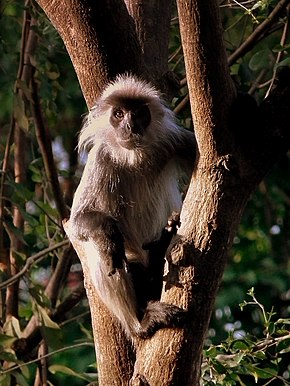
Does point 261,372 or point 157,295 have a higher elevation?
point 157,295

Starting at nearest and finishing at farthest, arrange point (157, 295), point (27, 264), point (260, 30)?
point (157, 295), point (260, 30), point (27, 264)

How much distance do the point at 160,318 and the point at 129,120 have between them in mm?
1374

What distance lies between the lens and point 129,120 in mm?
4562

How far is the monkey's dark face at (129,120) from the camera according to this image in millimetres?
4504

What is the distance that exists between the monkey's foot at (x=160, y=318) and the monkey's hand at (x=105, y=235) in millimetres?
278

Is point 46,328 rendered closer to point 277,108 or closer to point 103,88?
point 103,88

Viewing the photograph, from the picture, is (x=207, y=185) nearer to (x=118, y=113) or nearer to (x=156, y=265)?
(x=156, y=265)

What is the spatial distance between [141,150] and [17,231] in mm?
1170

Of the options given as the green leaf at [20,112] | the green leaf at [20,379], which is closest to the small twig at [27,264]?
the green leaf at [20,379]

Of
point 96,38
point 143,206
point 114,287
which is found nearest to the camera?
point 96,38

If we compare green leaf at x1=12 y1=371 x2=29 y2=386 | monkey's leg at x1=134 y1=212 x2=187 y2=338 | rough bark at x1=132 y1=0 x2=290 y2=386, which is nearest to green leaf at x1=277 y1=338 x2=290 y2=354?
monkey's leg at x1=134 y1=212 x2=187 y2=338

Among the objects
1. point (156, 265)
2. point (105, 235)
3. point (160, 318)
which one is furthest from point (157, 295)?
point (160, 318)

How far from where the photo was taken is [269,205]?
8047mm

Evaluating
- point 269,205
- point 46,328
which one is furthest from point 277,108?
point 269,205
